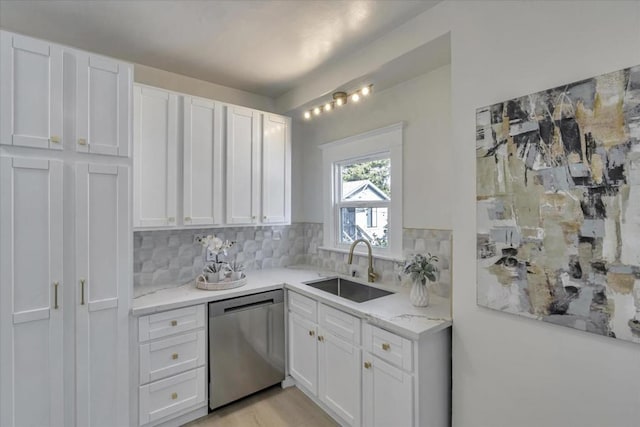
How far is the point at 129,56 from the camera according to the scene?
2449mm

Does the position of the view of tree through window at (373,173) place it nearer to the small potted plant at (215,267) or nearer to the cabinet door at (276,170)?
the cabinet door at (276,170)

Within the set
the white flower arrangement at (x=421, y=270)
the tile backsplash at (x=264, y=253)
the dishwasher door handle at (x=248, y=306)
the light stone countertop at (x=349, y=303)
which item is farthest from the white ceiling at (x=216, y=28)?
the dishwasher door handle at (x=248, y=306)

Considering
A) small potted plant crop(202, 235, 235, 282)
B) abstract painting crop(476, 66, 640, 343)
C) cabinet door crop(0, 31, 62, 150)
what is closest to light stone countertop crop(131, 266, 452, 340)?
small potted plant crop(202, 235, 235, 282)

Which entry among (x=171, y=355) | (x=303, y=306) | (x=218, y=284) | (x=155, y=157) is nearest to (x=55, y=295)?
(x=171, y=355)

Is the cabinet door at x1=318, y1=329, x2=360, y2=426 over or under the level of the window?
under

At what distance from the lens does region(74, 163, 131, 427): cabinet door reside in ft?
6.03

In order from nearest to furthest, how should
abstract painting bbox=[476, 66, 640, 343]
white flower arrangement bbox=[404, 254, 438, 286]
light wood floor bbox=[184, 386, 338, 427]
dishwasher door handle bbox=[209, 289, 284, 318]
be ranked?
abstract painting bbox=[476, 66, 640, 343], white flower arrangement bbox=[404, 254, 438, 286], light wood floor bbox=[184, 386, 338, 427], dishwasher door handle bbox=[209, 289, 284, 318]

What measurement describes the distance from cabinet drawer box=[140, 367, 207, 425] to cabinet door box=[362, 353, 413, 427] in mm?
1223

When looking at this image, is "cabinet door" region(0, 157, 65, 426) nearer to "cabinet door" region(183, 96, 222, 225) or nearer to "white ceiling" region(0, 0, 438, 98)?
"cabinet door" region(183, 96, 222, 225)

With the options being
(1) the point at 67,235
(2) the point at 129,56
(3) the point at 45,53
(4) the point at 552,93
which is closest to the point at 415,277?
(4) the point at 552,93

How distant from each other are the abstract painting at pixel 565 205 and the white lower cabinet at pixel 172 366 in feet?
6.39

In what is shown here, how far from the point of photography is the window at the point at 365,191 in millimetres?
2584

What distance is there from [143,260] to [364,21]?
253cm

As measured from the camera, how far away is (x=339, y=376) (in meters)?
2.13
